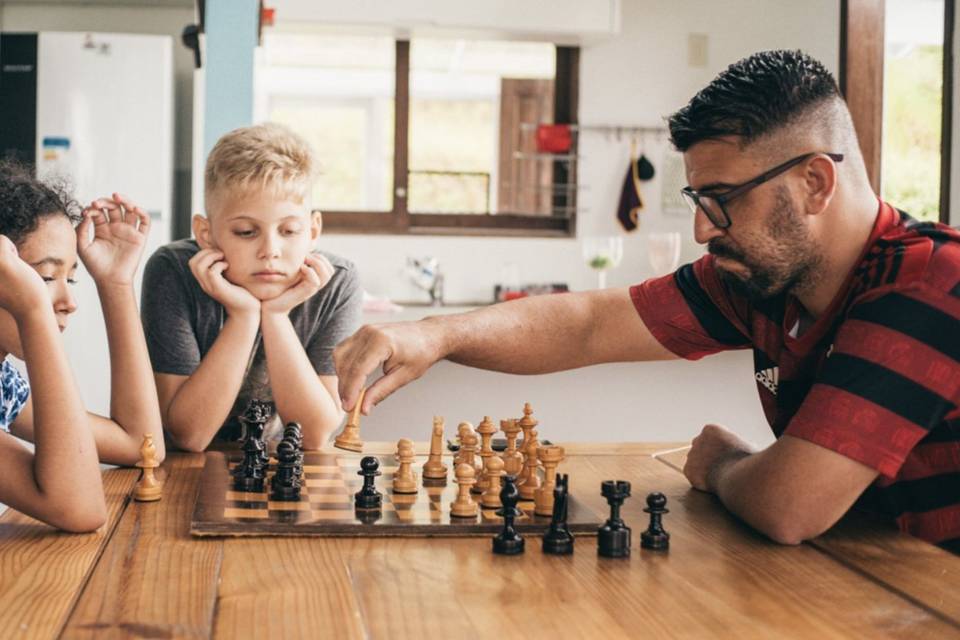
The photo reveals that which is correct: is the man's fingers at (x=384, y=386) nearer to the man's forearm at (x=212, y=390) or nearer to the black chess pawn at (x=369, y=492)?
the black chess pawn at (x=369, y=492)

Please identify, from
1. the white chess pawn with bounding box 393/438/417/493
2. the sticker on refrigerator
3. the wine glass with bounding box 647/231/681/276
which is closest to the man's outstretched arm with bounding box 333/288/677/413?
the white chess pawn with bounding box 393/438/417/493

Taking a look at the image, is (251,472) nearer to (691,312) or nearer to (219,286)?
(219,286)

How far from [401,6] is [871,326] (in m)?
4.04

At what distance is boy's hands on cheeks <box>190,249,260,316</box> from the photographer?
2062mm

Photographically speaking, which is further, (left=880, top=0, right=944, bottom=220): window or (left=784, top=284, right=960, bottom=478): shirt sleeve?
(left=880, top=0, right=944, bottom=220): window

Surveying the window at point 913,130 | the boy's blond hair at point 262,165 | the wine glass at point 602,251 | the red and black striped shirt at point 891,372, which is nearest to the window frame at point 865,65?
the wine glass at point 602,251

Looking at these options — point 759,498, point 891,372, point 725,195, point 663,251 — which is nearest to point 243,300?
point 725,195

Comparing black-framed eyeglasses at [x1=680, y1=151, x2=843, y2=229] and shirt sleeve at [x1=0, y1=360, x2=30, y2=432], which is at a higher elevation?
black-framed eyeglasses at [x1=680, y1=151, x2=843, y2=229]

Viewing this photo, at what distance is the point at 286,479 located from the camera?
1.48 meters

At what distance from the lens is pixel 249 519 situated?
1.31 m

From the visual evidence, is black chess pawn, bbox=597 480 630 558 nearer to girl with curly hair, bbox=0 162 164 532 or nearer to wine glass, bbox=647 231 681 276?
girl with curly hair, bbox=0 162 164 532

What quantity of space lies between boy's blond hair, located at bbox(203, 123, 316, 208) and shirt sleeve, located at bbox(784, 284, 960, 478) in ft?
3.75

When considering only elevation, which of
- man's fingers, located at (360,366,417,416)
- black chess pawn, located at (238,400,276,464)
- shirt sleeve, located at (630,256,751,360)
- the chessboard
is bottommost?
the chessboard

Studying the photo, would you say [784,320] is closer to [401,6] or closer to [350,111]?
[401,6]
